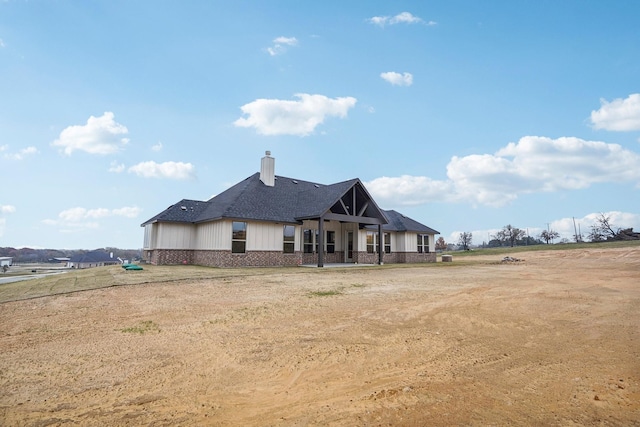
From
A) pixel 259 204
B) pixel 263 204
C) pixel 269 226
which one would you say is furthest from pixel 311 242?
pixel 259 204

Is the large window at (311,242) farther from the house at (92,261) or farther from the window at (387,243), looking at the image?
the house at (92,261)

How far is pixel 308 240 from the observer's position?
24.8m

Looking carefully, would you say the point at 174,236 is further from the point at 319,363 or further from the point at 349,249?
the point at 319,363

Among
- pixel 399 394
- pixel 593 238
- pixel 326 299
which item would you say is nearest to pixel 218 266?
pixel 326 299

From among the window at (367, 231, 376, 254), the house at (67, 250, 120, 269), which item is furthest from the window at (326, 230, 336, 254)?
the house at (67, 250, 120, 269)

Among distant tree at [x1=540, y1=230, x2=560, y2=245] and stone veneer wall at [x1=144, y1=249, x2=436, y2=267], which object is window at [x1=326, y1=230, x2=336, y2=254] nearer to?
stone veneer wall at [x1=144, y1=249, x2=436, y2=267]

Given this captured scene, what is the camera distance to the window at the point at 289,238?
2273 centimetres

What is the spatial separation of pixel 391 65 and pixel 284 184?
39.9 ft

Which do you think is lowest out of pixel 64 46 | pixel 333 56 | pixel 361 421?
pixel 361 421

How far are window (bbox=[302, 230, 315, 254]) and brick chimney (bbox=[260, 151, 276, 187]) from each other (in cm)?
473

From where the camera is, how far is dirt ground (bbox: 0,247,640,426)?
3076mm

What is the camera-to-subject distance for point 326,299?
8.91 m

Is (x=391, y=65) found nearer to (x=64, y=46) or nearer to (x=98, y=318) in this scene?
(x=64, y=46)

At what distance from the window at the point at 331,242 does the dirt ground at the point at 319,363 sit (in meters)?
17.6
